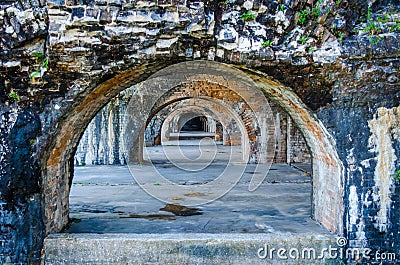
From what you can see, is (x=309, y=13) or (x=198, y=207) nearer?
(x=309, y=13)

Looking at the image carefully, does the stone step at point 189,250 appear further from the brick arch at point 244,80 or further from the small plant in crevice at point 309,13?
the small plant in crevice at point 309,13

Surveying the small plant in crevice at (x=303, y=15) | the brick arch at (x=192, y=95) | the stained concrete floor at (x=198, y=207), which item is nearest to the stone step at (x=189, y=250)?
the stained concrete floor at (x=198, y=207)

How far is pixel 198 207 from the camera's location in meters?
6.50

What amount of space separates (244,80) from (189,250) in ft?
7.58

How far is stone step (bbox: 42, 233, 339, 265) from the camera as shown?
4695mm

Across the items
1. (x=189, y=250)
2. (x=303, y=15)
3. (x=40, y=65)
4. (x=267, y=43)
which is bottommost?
(x=189, y=250)

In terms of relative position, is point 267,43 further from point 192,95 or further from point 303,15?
point 192,95

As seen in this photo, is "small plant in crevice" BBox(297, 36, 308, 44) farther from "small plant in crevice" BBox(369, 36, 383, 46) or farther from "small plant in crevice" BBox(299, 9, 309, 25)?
"small plant in crevice" BBox(369, 36, 383, 46)

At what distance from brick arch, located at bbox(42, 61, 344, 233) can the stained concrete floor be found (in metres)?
0.30

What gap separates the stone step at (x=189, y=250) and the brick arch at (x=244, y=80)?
0.33 m

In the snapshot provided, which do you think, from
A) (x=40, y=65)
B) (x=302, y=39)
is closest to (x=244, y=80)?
(x=302, y=39)

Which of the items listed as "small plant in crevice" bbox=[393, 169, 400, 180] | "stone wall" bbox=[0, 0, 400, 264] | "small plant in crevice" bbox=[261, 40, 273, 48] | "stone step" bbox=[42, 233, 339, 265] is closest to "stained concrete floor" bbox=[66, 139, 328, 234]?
"stone step" bbox=[42, 233, 339, 265]

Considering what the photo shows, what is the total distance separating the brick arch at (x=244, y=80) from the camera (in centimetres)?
467

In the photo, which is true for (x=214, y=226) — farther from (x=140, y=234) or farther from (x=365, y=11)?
(x=365, y=11)
